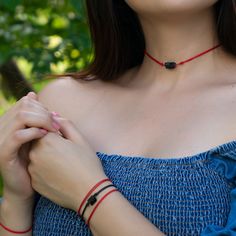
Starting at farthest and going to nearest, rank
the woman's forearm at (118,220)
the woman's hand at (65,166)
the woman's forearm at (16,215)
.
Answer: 1. the woman's forearm at (16,215)
2. the woman's hand at (65,166)
3. the woman's forearm at (118,220)

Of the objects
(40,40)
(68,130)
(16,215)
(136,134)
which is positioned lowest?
(40,40)

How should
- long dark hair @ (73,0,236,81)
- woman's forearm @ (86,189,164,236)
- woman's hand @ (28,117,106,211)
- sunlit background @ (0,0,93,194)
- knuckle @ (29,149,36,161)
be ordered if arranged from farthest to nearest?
1. sunlit background @ (0,0,93,194)
2. long dark hair @ (73,0,236,81)
3. knuckle @ (29,149,36,161)
4. woman's hand @ (28,117,106,211)
5. woman's forearm @ (86,189,164,236)

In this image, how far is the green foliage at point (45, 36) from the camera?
3275mm

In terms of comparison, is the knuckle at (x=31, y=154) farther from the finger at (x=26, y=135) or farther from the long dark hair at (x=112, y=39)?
the long dark hair at (x=112, y=39)

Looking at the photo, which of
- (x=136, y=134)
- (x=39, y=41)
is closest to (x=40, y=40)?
(x=39, y=41)

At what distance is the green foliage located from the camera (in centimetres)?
328

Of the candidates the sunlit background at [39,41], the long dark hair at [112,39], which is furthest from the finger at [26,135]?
the sunlit background at [39,41]

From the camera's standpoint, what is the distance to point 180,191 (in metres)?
1.97

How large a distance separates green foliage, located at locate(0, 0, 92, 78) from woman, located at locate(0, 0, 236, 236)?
0.75 meters

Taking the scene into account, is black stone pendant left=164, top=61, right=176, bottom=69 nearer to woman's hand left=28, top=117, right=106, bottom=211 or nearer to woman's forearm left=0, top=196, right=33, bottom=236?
woman's hand left=28, top=117, right=106, bottom=211

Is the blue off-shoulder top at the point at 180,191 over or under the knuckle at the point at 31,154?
under

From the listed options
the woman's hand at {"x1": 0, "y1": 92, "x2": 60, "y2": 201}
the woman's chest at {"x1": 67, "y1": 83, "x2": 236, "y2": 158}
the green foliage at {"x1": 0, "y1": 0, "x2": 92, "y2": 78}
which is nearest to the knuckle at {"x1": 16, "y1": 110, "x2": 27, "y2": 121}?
the woman's hand at {"x1": 0, "y1": 92, "x2": 60, "y2": 201}

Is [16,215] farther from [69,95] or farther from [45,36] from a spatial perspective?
[45,36]

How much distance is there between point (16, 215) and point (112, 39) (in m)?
0.68
